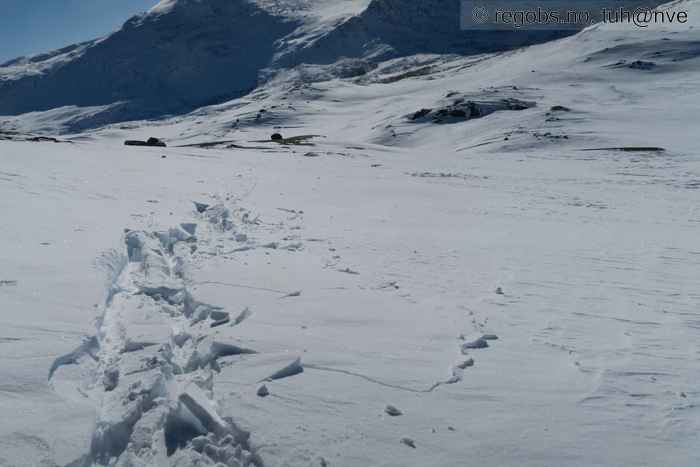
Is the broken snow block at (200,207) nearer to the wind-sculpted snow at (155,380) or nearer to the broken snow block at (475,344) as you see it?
the wind-sculpted snow at (155,380)

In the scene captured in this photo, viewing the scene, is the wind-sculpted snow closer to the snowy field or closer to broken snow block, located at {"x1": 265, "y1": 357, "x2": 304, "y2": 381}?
the snowy field

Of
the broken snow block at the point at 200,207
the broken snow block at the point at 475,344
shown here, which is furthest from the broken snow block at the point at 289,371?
the broken snow block at the point at 200,207

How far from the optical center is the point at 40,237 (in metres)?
7.92

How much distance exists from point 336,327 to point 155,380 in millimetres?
2128

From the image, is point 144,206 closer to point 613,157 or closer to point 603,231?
point 603,231

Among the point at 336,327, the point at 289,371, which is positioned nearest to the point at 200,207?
the point at 336,327

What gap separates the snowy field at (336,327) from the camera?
373 centimetres

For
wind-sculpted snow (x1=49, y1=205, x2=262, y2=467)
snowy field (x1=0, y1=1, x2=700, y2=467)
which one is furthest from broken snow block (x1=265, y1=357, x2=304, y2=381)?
wind-sculpted snow (x1=49, y1=205, x2=262, y2=467)

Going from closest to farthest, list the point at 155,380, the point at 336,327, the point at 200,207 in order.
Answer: the point at 155,380 → the point at 336,327 → the point at 200,207

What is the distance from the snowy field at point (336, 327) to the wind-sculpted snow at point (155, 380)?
0.7 inches

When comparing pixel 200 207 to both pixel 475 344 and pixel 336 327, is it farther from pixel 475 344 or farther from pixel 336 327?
pixel 475 344

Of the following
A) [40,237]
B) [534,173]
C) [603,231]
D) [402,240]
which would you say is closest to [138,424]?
[40,237]

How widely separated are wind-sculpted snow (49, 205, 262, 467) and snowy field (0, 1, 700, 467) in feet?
0.06

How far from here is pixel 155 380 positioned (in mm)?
4109
